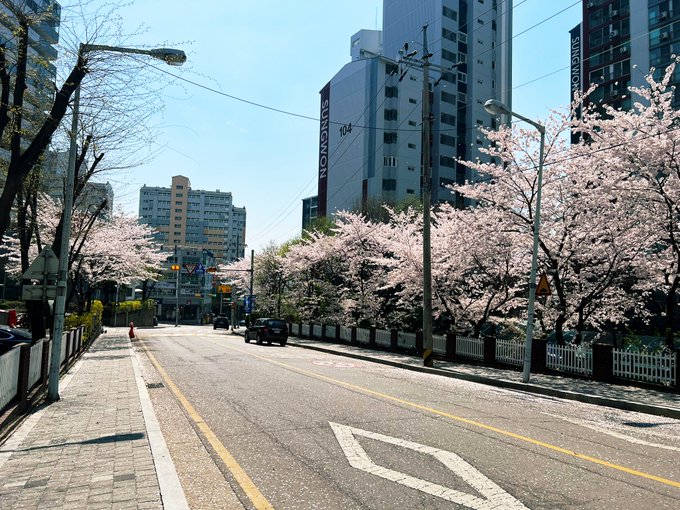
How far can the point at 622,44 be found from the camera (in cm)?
6131

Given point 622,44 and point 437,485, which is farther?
point 622,44

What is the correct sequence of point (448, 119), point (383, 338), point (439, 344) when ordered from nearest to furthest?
1. point (439, 344)
2. point (383, 338)
3. point (448, 119)

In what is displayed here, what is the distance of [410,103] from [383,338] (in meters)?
53.0

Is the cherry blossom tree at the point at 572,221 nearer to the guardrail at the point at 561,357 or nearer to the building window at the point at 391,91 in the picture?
the guardrail at the point at 561,357

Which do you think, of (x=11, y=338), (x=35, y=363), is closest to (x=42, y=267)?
(x=35, y=363)

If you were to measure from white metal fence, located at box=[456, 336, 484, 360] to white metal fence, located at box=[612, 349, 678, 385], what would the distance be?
591 centimetres

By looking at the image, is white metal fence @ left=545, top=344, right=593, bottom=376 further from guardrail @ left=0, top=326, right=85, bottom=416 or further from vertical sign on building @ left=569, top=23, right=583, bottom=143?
vertical sign on building @ left=569, top=23, right=583, bottom=143

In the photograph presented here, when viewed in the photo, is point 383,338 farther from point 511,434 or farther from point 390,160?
point 390,160

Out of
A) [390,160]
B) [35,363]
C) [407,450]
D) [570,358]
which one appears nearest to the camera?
[407,450]

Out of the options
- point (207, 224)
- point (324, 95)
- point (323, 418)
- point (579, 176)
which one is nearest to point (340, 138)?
point (324, 95)

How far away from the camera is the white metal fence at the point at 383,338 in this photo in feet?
90.5

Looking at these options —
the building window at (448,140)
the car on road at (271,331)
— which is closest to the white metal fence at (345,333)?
the car on road at (271,331)

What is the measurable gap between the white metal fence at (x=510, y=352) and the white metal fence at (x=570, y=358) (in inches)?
39.2

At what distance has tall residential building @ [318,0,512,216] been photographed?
71.2 meters
